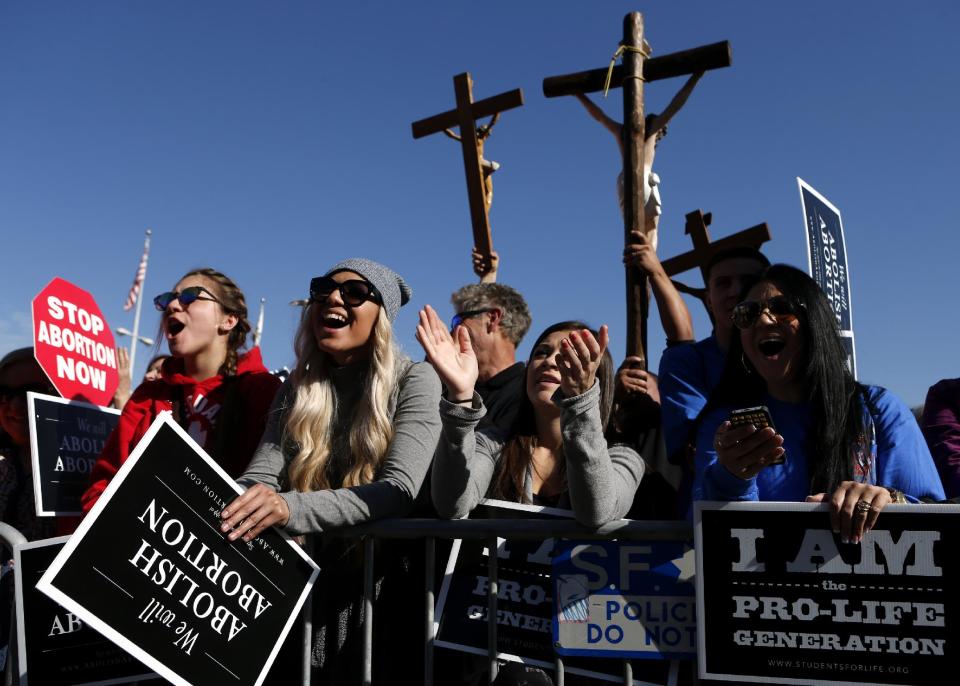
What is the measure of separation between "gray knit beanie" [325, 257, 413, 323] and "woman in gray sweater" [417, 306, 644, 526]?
0.50 m

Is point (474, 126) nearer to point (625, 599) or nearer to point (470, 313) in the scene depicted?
point (470, 313)

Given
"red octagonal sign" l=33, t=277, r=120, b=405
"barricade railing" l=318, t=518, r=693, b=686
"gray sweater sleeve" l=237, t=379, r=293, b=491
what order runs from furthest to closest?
"red octagonal sign" l=33, t=277, r=120, b=405 < "gray sweater sleeve" l=237, t=379, r=293, b=491 < "barricade railing" l=318, t=518, r=693, b=686

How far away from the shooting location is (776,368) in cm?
293

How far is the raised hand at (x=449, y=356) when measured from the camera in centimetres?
297

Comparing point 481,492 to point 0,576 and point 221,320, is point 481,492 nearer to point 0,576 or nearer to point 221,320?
point 221,320

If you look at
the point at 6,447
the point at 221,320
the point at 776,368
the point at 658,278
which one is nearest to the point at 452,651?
the point at 776,368

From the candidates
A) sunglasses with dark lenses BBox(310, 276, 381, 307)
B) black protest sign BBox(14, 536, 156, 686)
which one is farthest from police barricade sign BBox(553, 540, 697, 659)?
black protest sign BBox(14, 536, 156, 686)

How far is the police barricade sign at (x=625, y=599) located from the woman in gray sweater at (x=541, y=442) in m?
0.13

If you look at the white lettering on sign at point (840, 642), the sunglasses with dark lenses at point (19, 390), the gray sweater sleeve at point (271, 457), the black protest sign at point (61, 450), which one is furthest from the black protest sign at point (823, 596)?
the sunglasses with dark lenses at point (19, 390)

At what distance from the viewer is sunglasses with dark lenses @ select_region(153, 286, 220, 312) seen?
164 inches

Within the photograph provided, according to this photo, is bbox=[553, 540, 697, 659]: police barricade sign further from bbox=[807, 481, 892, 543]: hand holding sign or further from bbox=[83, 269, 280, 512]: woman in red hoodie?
bbox=[83, 269, 280, 512]: woman in red hoodie

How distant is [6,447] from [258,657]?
2.57m

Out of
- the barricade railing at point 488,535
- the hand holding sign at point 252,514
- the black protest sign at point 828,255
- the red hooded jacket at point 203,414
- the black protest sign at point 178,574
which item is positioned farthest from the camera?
the black protest sign at point 828,255

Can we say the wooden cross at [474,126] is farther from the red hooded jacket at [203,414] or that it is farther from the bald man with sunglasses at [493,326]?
the red hooded jacket at [203,414]
